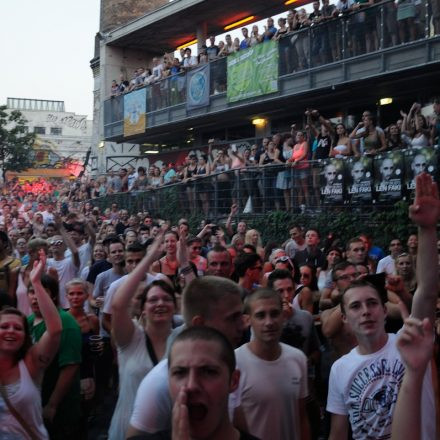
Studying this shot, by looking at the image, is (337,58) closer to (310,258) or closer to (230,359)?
(310,258)

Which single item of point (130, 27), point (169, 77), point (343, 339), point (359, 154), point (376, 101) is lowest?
point (343, 339)

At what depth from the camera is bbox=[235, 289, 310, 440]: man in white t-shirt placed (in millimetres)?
3680

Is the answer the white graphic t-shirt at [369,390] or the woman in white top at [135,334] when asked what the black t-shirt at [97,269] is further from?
the white graphic t-shirt at [369,390]

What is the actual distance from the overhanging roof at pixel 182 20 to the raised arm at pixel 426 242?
22131 millimetres

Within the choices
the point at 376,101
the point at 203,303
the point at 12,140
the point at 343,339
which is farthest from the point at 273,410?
the point at 12,140

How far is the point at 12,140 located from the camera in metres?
46.6

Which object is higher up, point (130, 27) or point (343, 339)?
point (130, 27)

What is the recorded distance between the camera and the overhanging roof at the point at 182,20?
25266 mm

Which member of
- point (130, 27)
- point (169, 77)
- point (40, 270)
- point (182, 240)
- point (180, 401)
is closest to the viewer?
point (180, 401)

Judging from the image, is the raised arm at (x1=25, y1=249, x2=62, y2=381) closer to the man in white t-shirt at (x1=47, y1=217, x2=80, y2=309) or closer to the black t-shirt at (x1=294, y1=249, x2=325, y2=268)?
the man in white t-shirt at (x1=47, y1=217, x2=80, y2=309)

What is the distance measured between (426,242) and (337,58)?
14.4 m

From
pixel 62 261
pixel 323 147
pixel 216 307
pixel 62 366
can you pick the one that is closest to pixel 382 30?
pixel 323 147

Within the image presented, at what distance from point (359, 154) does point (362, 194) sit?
869 millimetres

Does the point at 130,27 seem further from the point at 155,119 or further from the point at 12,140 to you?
the point at 12,140
